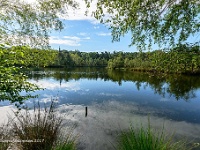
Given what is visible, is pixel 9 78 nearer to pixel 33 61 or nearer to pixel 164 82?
pixel 33 61

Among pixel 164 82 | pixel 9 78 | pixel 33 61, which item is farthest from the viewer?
pixel 164 82

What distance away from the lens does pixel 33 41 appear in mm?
6781

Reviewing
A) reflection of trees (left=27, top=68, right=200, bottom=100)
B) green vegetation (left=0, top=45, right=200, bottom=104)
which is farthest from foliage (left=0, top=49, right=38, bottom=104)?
reflection of trees (left=27, top=68, right=200, bottom=100)

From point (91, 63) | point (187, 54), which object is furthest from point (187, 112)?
point (91, 63)

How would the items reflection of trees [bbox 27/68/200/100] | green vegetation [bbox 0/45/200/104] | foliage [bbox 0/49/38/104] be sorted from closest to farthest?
foliage [bbox 0/49/38/104] < green vegetation [bbox 0/45/200/104] < reflection of trees [bbox 27/68/200/100]

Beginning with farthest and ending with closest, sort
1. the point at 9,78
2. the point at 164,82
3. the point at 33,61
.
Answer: the point at 164,82 < the point at 33,61 < the point at 9,78

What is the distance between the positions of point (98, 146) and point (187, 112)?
10.7 m

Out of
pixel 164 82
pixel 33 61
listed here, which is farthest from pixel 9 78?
pixel 164 82

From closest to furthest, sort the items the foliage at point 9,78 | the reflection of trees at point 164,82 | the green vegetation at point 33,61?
the foliage at point 9,78
the green vegetation at point 33,61
the reflection of trees at point 164,82

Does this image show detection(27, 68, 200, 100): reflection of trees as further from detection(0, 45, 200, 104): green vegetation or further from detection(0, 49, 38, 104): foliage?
detection(0, 49, 38, 104): foliage

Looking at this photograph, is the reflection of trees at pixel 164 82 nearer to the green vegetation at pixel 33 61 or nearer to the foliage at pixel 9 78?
the green vegetation at pixel 33 61

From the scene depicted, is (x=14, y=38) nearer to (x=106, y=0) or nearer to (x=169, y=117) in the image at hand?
(x=106, y=0)

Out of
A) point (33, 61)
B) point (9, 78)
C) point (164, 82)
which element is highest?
point (33, 61)

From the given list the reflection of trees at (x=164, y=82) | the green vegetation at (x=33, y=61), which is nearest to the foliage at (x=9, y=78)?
the green vegetation at (x=33, y=61)
